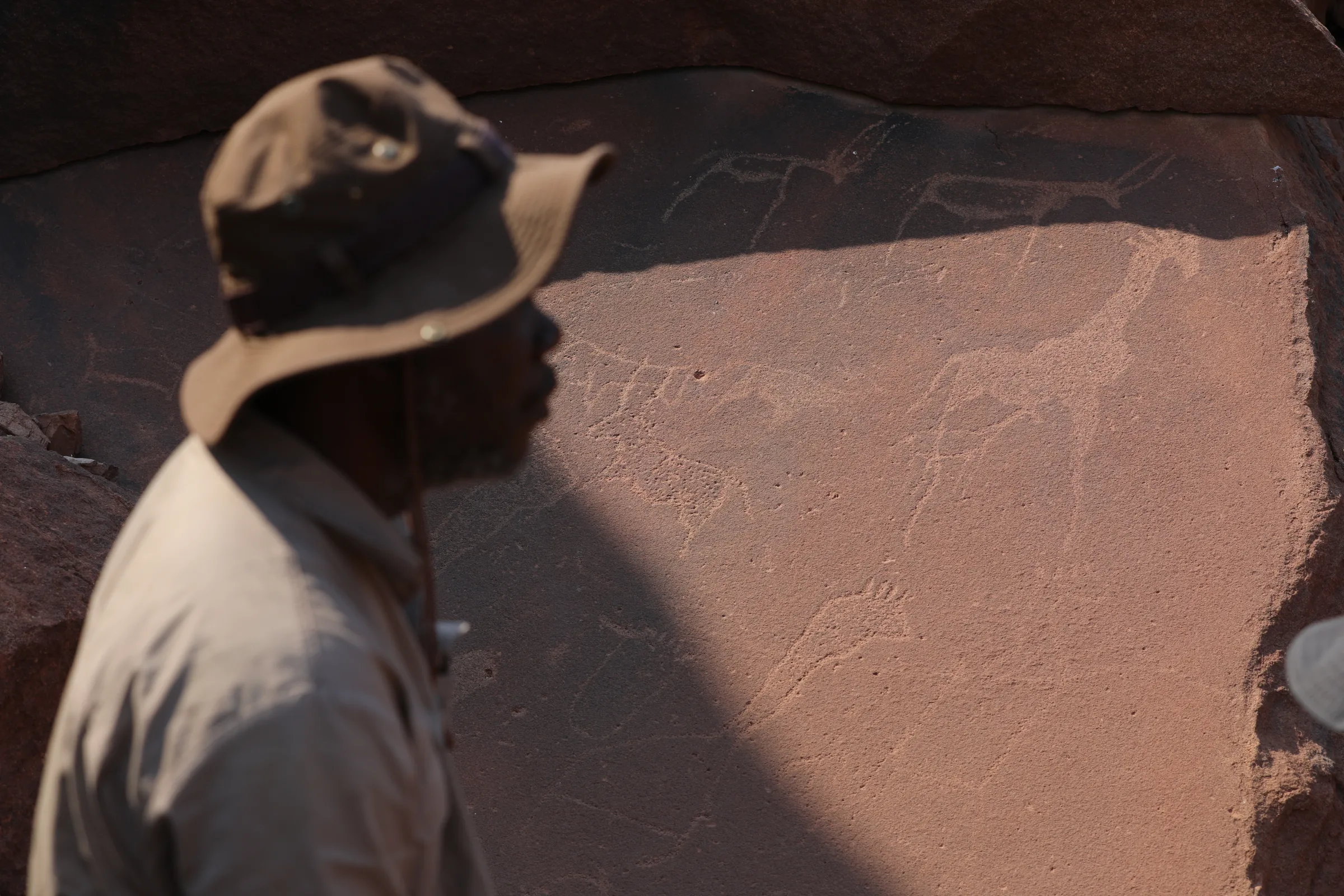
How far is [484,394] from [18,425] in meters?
2.51

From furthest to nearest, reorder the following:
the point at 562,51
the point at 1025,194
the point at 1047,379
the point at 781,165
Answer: the point at 562,51 < the point at 781,165 < the point at 1025,194 < the point at 1047,379

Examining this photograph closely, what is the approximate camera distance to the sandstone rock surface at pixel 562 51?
11.9ft

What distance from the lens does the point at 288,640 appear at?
97 centimetres

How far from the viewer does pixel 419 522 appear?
1.23 metres

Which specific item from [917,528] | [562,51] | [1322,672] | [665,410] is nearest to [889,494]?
[917,528]

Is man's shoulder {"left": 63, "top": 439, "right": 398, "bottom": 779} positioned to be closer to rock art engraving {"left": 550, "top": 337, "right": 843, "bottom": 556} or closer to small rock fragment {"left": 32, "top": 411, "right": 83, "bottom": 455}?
rock art engraving {"left": 550, "top": 337, "right": 843, "bottom": 556}

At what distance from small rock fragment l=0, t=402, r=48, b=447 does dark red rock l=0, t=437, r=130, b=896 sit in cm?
26

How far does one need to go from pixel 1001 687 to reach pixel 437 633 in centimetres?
169

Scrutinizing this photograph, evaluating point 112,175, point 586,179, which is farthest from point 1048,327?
point 112,175

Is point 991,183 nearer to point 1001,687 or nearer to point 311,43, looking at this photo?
point 1001,687

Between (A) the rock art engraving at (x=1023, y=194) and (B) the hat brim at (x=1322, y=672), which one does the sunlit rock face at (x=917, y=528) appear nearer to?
(A) the rock art engraving at (x=1023, y=194)

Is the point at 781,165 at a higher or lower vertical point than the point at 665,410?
higher

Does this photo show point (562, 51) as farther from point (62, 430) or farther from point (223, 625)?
point (223, 625)

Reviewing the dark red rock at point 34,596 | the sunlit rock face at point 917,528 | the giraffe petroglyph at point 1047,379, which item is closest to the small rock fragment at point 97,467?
the dark red rock at point 34,596
